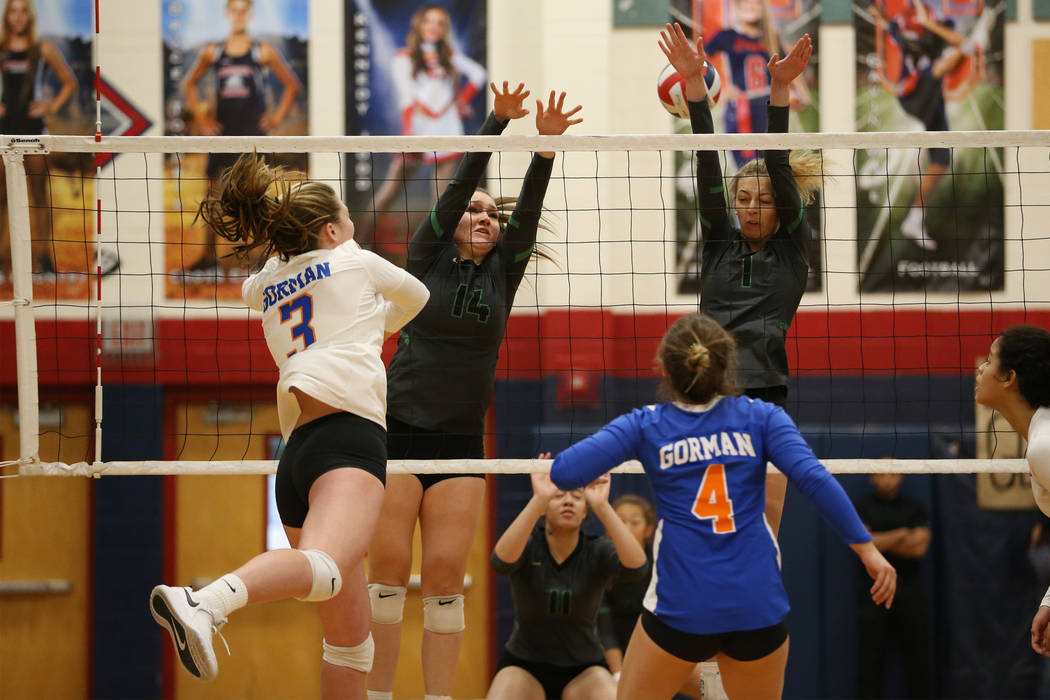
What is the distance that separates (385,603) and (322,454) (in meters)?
1.28

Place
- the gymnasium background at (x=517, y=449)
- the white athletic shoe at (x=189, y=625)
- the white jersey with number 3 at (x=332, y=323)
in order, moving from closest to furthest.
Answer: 1. the white athletic shoe at (x=189, y=625)
2. the white jersey with number 3 at (x=332, y=323)
3. the gymnasium background at (x=517, y=449)

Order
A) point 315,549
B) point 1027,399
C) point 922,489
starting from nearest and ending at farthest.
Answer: point 315,549
point 1027,399
point 922,489

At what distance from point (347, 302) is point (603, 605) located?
4.03 meters

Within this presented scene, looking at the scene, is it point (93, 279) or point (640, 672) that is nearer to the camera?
point (640, 672)

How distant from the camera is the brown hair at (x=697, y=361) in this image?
3176mm

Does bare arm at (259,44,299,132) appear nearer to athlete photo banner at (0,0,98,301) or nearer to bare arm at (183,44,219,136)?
bare arm at (183,44,219,136)

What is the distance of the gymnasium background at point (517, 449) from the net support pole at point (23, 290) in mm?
3532

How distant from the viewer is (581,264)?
27.0ft

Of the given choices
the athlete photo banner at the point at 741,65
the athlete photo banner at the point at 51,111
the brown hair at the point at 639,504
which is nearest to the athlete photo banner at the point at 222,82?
the athlete photo banner at the point at 51,111

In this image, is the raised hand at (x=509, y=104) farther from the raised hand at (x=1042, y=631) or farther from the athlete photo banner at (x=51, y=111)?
the athlete photo banner at (x=51, y=111)

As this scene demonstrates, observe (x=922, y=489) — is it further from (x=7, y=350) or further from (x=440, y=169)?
(x=7, y=350)

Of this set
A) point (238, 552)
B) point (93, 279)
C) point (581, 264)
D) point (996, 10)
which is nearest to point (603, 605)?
point (581, 264)

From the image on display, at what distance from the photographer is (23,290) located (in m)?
4.59

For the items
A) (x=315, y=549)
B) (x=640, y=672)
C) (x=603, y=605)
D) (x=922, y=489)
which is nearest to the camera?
(x=315, y=549)
